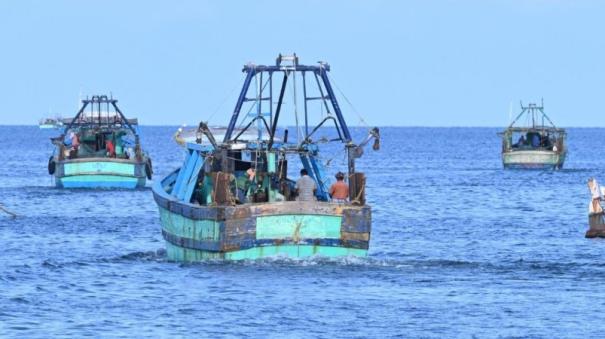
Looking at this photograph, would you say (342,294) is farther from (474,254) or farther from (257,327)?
(474,254)

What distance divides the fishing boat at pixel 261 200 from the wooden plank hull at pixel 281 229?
2 centimetres

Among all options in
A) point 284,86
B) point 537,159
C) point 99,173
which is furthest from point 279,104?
point 537,159

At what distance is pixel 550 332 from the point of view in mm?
27531

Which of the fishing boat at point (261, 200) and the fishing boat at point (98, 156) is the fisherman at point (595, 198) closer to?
the fishing boat at point (261, 200)

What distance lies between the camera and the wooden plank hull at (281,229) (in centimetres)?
3384

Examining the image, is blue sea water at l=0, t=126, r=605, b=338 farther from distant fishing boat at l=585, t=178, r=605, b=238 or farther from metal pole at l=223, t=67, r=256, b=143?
metal pole at l=223, t=67, r=256, b=143

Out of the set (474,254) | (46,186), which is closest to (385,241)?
(474,254)

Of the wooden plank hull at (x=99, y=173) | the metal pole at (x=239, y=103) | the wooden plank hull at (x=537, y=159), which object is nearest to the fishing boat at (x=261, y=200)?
the metal pole at (x=239, y=103)

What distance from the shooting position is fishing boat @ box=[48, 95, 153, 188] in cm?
6881

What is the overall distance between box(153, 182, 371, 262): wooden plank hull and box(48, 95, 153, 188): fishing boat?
34.3 meters

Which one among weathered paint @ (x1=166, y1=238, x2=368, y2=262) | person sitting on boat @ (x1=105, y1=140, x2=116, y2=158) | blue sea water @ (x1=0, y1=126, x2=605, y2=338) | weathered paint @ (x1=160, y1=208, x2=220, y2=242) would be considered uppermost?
person sitting on boat @ (x1=105, y1=140, x2=116, y2=158)

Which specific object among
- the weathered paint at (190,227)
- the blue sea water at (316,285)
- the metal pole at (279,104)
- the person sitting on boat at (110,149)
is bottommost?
the blue sea water at (316,285)

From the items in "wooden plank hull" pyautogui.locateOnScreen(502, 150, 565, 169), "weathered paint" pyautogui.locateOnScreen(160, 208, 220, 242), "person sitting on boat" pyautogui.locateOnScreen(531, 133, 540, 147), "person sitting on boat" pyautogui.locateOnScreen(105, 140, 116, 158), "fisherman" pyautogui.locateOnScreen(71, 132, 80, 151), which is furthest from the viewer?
"person sitting on boat" pyautogui.locateOnScreen(531, 133, 540, 147)

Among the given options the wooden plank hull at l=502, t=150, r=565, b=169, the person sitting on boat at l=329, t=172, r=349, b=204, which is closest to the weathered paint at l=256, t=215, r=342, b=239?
the person sitting on boat at l=329, t=172, r=349, b=204
